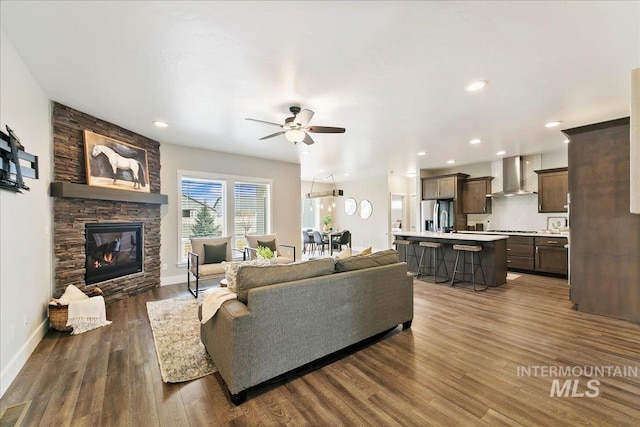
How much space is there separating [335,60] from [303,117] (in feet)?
2.89

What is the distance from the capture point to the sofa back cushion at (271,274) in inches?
84.1

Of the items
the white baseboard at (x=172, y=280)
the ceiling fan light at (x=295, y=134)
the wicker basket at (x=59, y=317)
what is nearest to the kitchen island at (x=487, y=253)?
the ceiling fan light at (x=295, y=134)

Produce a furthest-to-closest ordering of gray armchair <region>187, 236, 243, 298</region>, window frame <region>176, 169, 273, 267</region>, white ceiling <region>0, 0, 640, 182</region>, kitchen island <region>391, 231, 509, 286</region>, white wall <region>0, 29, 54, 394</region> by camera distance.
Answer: window frame <region>176, 169, 273, 267</region> → kitchen island <region>391, 231, 509, 286</region> → gray armchair <region>187, 236, 243, 298</region> → white wall <region>0, 29, 54, 394</region> → white ceiling <region>0, 0, 640, 182</region>

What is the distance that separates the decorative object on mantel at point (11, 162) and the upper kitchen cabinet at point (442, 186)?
7859 millimetres

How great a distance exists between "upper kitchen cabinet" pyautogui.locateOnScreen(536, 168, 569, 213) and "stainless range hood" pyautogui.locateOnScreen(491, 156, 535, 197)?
306 millimetres

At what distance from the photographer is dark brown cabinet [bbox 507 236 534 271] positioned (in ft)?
19.3

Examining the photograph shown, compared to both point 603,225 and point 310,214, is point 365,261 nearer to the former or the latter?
point 603,225

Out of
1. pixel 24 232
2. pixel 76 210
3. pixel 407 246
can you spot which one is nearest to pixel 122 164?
→ pixel 76 210

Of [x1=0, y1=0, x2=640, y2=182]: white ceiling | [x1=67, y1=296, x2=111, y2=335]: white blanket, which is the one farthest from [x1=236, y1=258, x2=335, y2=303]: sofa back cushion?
[x1=67, y1=296, x2=111, y2=335]: white blanket

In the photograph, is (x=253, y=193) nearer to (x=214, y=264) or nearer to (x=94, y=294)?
(x=214, y=264)

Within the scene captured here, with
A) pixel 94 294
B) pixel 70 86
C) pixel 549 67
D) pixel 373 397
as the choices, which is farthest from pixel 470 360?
pixel 70 86

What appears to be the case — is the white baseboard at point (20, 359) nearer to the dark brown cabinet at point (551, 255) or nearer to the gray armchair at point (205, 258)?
the gray armchair at point (205, 258)

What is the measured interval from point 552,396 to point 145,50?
4.23 metres

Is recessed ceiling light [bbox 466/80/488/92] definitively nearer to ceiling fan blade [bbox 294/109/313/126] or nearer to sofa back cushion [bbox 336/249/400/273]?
ceiling fan blade [bbox 294/109/313/126]
